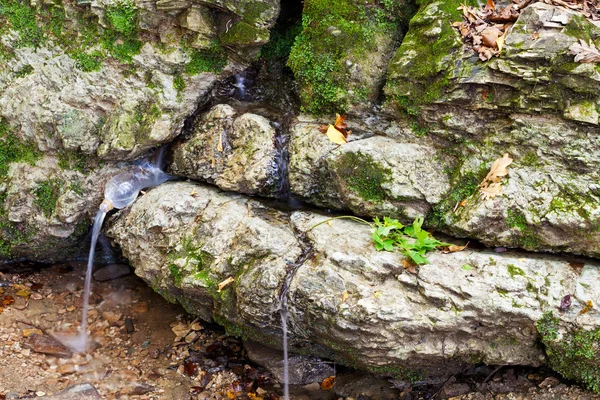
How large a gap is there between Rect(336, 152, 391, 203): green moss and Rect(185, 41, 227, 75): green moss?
183 cm

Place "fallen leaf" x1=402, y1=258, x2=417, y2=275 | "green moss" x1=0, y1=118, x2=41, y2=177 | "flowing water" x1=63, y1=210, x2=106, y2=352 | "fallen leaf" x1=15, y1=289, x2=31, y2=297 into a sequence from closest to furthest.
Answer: "fallen leaf" x1=402, y1=258, x2=417, y2=275, "green moss" x1=0, y1=118, x2=41, y2=177, "flowing water" x1=63, y1=210, x2=106, y2=352, "fallen leaf" x1=15, y1=289, x2=31, y2=297

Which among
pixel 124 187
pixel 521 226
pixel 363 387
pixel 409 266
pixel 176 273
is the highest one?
pixel 521 226

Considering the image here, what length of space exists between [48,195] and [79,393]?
7.38 ft

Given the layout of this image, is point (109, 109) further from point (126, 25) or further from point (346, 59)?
point (346, 59)

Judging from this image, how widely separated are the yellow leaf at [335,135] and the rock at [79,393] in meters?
3.41

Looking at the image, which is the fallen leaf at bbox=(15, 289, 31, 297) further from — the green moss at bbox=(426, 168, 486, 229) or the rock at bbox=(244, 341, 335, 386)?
the green moss at bbox=(426, 168, 486, 229)

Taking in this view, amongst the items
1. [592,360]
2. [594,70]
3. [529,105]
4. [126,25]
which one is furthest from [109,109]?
[592,360]

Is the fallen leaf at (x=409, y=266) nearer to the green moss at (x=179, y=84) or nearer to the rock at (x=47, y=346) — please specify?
the green moss at (x=179, y=84)

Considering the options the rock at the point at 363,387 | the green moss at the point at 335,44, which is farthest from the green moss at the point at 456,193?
the rock at the point at 363,387

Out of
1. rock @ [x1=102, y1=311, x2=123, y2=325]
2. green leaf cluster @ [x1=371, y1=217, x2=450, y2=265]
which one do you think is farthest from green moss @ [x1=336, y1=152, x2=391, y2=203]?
rock @ [x1=102, y1=311, x2=123, y2=325]

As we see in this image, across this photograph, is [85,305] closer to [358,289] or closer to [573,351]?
[358,289]

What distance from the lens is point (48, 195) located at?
19.7 ft

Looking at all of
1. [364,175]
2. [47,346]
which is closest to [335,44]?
[364,175]

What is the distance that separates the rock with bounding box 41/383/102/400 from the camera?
4988 millimetres
